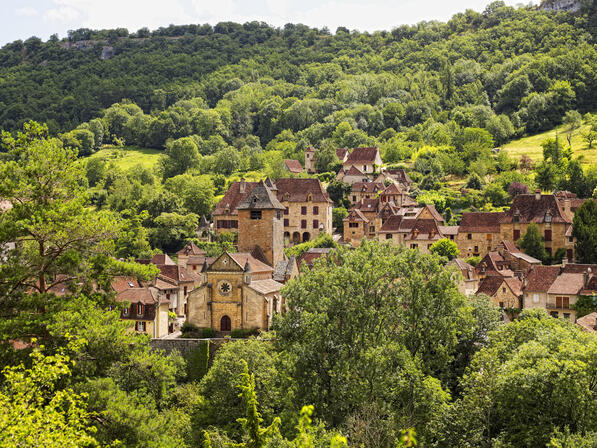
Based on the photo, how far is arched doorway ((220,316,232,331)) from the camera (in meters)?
53.5

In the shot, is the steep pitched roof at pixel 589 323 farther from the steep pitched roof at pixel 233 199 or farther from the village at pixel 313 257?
the steep pitched roof at pixel 233 199

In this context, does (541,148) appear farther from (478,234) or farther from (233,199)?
(233,199)

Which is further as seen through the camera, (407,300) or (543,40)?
(543,40)

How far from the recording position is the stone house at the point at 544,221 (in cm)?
7469

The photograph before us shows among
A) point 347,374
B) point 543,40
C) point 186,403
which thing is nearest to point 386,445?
point 347,374

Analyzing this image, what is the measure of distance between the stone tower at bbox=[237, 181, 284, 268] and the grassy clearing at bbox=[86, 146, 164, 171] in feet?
287

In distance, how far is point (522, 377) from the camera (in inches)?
1356

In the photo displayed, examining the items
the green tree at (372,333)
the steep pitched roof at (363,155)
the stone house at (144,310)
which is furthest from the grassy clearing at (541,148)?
the stone house at (144,310)

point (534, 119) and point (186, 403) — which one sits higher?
point (534, 119)

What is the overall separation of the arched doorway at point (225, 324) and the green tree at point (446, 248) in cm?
3020

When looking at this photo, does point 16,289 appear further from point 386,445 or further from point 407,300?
point 407,300

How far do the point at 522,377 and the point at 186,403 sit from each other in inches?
801

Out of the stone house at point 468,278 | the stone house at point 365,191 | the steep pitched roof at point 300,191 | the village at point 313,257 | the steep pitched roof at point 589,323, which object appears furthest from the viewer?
the stone house at point 365,191

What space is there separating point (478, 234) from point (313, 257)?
19936 mm
